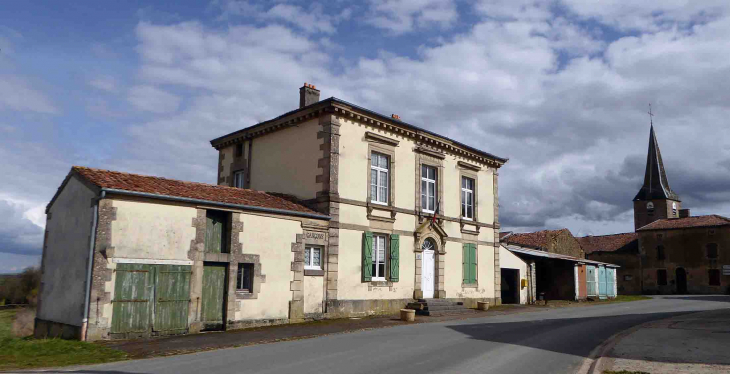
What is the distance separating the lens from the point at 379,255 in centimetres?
1983

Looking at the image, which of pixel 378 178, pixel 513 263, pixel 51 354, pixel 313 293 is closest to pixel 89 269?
pixel 51 354

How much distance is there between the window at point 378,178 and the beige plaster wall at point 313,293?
3.71 m

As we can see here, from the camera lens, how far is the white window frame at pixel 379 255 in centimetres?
1959

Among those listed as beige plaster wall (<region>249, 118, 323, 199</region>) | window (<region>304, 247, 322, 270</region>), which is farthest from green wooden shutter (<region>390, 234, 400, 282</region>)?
beige plaster wall (<region>249, 118, 323, 199</region>)

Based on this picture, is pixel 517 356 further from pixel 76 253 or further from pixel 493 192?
pixel 493 192

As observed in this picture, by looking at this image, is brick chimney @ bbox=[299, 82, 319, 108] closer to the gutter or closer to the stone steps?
the gutter

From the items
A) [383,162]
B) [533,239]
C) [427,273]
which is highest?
[383,162]

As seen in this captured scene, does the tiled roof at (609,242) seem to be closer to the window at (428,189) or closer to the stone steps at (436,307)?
the window at (428,189)

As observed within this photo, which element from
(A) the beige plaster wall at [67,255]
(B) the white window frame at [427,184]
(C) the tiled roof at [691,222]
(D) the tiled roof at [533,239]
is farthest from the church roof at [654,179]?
(A) the beige plaster wall at [67,255]

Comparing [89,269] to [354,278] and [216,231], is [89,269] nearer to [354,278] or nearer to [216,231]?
[216,231]

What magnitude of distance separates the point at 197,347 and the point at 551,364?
22.7 feet

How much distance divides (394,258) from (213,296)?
7.23 meters

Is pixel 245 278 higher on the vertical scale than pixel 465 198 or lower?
lower

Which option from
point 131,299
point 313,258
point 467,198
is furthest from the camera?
point 467,198
